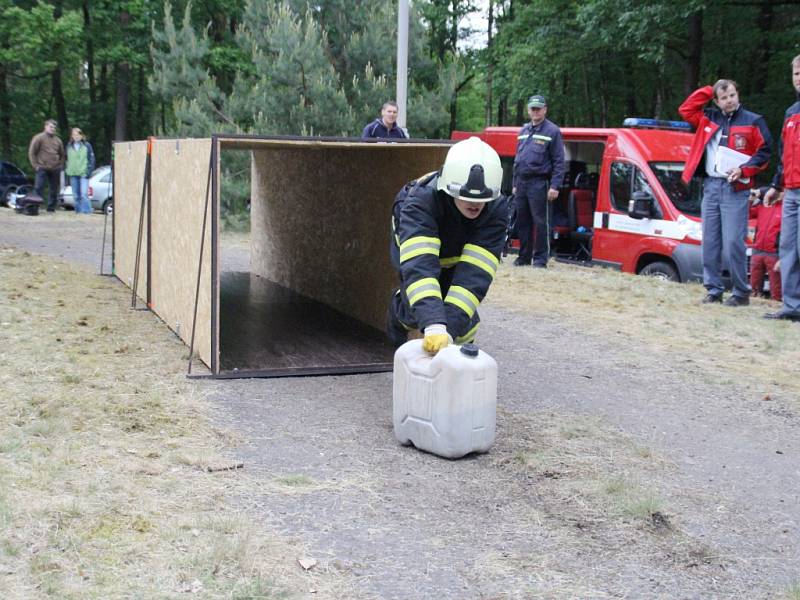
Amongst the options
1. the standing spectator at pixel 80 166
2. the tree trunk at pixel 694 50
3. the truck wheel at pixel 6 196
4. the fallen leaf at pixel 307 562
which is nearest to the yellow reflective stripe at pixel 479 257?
the fallen leaf at pixel 307 562

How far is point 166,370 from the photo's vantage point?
6977mm

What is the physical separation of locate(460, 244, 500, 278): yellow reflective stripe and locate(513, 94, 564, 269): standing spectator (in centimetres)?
710

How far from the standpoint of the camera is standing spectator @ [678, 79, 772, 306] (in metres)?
9.74

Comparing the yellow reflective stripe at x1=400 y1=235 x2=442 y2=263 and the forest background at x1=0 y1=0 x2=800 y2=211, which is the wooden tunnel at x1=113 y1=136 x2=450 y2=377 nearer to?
the yellow reflective stripe at x1=400 y1=235 x2=442 y2=263

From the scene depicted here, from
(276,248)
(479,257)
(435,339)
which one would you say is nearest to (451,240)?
(479,257)

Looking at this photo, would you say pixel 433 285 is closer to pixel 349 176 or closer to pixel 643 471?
pixel 643 471

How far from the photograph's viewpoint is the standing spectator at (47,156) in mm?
22250

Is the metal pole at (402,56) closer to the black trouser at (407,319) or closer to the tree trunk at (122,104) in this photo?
the black trouser at (407,319)

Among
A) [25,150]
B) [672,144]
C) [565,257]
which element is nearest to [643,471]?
[672,144]

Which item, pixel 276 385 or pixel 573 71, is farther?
pixel 573 71

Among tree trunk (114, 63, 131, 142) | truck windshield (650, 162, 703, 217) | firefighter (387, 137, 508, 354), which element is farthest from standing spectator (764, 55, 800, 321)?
tree trunk (114, 63, 131, 142)

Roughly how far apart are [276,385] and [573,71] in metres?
23.4

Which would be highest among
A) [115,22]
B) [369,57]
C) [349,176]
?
[115,22]

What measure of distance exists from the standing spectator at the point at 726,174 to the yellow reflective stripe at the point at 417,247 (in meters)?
5.50
